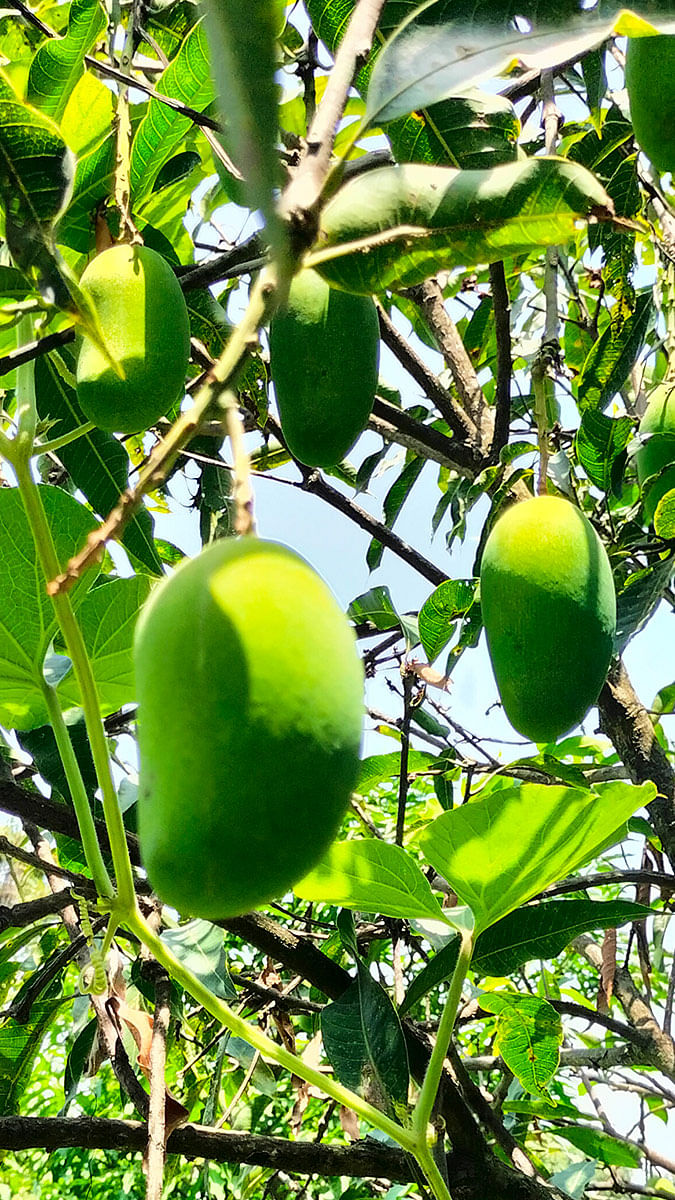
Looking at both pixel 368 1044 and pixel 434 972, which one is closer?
pixel 368 1044

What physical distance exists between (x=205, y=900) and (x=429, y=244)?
1.04 ft

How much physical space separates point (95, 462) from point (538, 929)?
0.61 m

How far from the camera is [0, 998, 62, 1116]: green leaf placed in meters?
1.21

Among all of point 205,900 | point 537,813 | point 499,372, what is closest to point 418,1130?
point 537,813

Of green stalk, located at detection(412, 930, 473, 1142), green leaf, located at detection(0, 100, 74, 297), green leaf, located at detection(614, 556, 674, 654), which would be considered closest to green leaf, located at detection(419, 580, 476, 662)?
green leaf, located at detection(614, 556, 674, 654)

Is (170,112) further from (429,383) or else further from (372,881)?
(372,881)

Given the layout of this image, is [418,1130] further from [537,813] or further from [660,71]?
[660,71]

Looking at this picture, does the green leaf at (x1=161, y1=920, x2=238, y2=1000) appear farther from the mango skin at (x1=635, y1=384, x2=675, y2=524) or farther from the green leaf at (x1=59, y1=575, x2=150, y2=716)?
the mango skin at (x1=635, y1=384, x2=675, y2=524)

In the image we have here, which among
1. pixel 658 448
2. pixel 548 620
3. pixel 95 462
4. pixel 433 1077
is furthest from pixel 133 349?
pixel 658 448

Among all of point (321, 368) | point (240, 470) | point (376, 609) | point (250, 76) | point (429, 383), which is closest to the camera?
point (250, 76)

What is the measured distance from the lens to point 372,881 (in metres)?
0.88

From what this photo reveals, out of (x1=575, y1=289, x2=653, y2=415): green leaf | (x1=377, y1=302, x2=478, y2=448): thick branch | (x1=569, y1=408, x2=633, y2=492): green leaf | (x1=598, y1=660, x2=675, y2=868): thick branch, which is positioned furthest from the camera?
(x1=377, y1=302, x2=478, y2=448): thick branch

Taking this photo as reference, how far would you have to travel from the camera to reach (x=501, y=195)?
503 millimetres

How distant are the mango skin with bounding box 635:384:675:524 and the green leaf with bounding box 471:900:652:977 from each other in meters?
0.53
